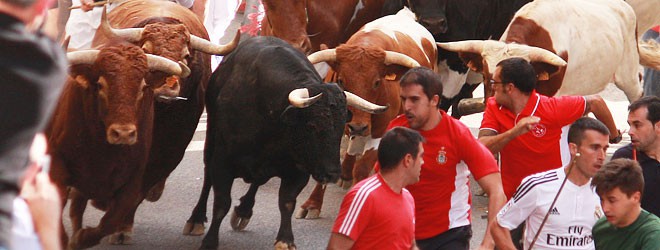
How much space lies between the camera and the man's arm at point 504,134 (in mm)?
6215

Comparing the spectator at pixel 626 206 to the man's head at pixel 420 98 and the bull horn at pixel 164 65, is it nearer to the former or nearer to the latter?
the man's head at pixel 420 98

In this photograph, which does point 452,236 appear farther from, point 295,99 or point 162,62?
point 162,62

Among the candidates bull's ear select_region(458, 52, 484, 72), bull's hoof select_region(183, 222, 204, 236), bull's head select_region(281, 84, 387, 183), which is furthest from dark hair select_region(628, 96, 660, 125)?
bull's hoof select_region(183, 222, 204, 236)

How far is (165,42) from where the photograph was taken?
807 cm

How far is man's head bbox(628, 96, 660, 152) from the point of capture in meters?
6.22

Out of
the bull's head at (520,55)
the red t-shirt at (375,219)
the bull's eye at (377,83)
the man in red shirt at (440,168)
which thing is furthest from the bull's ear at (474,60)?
the red t-shirt at (375,219)

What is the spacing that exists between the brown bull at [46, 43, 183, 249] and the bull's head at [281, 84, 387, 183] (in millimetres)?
800

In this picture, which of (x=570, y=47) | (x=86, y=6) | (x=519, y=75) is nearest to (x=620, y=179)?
(x=519, y=75)

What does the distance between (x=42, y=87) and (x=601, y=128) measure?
4.04 m

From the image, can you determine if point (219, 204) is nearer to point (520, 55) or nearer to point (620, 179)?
point (520, 55)

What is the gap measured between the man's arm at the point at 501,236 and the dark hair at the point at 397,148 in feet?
2.03

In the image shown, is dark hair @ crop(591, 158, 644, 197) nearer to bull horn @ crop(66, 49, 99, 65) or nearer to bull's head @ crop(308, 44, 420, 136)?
bull horn @ crop(66, 49, 99, 65)

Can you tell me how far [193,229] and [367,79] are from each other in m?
1.66

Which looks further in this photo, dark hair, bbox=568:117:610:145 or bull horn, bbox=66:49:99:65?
bull horn, bbox=66:49:99:65
